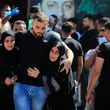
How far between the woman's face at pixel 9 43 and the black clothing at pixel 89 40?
2.39 metres

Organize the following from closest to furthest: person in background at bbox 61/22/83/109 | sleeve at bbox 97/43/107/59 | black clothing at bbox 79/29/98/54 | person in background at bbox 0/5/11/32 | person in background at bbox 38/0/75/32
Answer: sleeve at bbox 97/43/107/59, person in background at bbox 61/22/83/109, black clothing at bbox 79/29/98/54, person in background at bbox 0/5/11/32, person in background at bbox 38/0/75/32

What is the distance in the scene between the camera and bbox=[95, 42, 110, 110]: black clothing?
5.93 m

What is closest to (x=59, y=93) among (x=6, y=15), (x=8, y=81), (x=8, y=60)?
(x=8, y=81)

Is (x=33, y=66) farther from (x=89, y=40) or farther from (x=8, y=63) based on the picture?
(x=89, y=40)

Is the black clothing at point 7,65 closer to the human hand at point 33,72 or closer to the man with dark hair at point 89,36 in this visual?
the human hand at point 33,72

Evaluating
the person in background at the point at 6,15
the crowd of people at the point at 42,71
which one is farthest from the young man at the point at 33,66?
the person in background at the point at 6,15

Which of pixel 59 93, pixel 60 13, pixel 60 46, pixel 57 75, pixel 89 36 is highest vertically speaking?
pixel 60 13

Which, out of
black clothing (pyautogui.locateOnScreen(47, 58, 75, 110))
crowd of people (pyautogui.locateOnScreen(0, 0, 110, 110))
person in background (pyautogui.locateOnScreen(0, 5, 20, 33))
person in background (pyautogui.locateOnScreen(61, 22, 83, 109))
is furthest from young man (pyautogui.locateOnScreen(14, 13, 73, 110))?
person in background (pyautogui.locateOnScreen(0, 5, 20, 33))

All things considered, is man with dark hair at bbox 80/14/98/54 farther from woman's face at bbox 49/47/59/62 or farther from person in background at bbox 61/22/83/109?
woman's face at bbox 49/47/59/62

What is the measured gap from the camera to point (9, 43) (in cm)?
639

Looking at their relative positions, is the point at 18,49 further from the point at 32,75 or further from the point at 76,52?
the point at 76,52

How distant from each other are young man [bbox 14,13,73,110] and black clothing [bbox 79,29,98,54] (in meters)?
2.31

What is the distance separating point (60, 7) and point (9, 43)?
14.9 ft

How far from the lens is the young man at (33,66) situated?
6.09 metres
